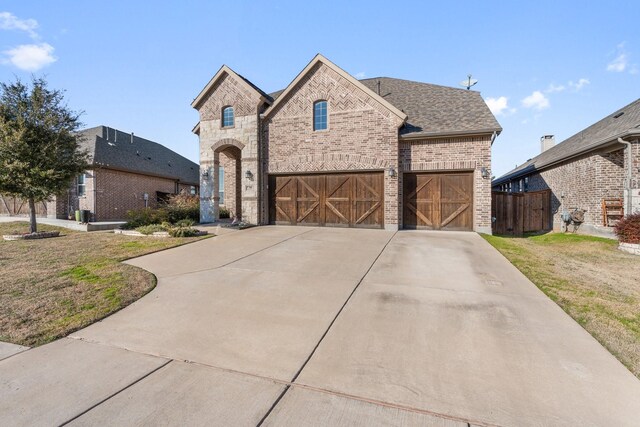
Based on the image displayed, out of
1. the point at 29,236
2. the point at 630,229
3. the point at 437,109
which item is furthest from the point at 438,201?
the point at 29,236

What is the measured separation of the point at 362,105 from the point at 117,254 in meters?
10.4

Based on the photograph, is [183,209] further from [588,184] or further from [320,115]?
[588,184]

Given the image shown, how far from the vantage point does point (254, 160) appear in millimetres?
13562

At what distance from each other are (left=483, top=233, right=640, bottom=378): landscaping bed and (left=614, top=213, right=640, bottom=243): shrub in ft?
1.59

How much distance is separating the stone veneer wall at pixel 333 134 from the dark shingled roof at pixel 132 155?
10.7 meters

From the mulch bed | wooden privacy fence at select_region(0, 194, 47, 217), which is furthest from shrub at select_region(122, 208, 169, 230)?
wooden privacy fence at select_region(0, 194, 47, 217)

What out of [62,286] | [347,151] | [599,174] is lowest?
[62,286]

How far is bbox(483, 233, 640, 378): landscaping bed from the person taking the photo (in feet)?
10.9

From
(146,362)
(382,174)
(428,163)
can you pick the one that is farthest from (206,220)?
(146,362)

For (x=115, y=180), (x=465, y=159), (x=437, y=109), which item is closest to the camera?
(x=465, y=159)

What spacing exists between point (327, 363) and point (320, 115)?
38.7 ft

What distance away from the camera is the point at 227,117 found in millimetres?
14297

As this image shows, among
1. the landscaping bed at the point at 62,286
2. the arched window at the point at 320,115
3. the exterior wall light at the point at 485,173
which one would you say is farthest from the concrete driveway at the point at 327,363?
the arched window at the point at 320,115

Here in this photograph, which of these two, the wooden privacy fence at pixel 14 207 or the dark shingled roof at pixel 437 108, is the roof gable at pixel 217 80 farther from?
the wooden privacy fence at pixel 14 207
